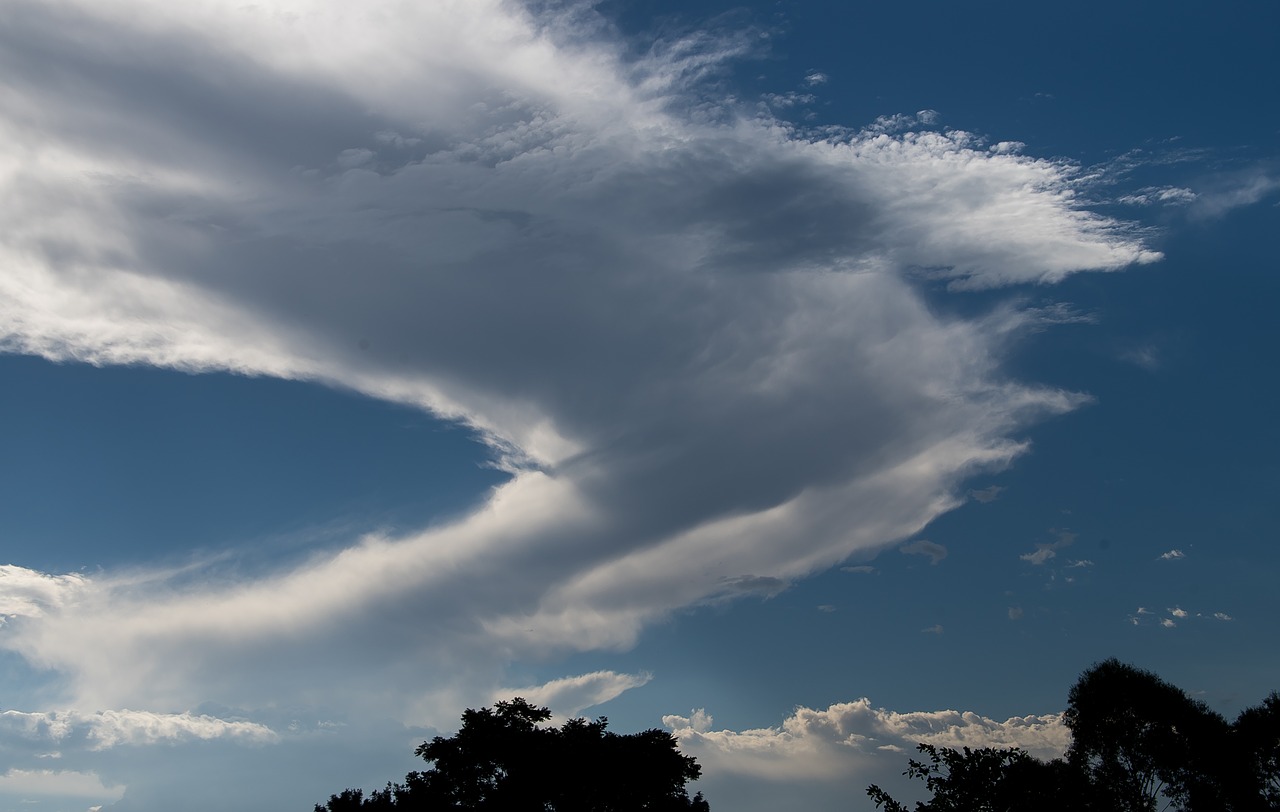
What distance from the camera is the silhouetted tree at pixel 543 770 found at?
275 ft

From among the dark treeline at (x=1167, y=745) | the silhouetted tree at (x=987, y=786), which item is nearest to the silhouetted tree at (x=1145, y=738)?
the dark treeline at (x=1167, y=745)

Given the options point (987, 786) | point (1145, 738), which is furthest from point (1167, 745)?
point (987, 786)

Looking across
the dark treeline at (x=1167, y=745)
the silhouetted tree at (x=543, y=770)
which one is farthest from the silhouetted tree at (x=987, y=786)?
Result: the silhouetted tree at (x=543, y=770)

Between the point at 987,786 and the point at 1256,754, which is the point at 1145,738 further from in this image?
the point at 987,786

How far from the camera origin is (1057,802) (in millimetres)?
39125

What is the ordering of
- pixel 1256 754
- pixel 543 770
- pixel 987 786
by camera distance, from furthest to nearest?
pixel 543 770 < pixel 1256 754 < pixel 987 786

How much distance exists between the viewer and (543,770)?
84.2 metres

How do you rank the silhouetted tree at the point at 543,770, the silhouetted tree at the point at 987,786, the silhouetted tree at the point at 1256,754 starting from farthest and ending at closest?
1. the silhouetted tree at the point at 543,770
2. the silhouetted tree at the point at 1256,754
3. the silhouetted tree at the point at 987,786

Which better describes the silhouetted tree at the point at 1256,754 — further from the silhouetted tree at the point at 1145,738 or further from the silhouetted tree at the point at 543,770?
the silhouetted tree at the point at 543,770

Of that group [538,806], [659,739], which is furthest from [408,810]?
Result: [659,739]

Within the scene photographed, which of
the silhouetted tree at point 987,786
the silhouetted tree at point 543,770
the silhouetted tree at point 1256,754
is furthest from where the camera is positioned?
the silhouetted tree at point 543,770

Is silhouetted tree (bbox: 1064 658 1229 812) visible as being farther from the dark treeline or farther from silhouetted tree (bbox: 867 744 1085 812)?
silhouetted tree (bbox: 867 744 1085 812)

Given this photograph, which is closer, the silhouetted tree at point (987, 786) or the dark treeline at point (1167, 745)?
the silhouetted tree at point (987, 786)

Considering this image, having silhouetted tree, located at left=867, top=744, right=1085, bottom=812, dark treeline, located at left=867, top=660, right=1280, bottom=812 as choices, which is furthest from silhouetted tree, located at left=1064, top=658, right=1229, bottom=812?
silhouetted tree, located at left=867, top=744, right=1085, bottom=812
